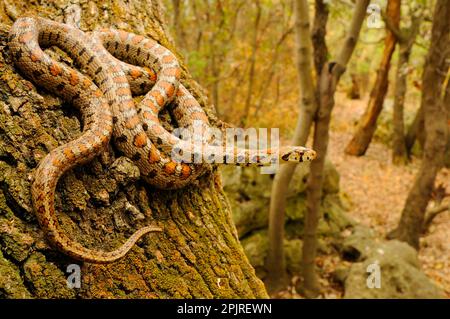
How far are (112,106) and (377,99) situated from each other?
665 inches

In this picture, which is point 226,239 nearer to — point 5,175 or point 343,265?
point 5,175

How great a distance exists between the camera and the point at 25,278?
2260 millimetres

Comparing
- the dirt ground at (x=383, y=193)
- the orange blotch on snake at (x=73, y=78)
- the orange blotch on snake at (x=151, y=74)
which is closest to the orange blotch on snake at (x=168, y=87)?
the orange blotch on snake at (x=151, y=74)

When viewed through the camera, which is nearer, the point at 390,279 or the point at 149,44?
the point at 149,44

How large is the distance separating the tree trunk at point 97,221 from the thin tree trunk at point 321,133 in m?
5.71

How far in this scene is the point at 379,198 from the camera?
15.4 meters

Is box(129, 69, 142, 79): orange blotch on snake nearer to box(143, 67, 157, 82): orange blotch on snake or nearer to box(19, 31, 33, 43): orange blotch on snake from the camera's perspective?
box(143, 67, 157, 82): orange blotch on snake

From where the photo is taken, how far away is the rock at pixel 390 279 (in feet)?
29.0

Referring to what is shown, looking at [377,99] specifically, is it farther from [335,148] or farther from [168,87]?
[168,87]

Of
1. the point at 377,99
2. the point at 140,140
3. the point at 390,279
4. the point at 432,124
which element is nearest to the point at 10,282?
the point at 140,140

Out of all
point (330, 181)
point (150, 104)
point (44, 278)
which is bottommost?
point (330, 181)

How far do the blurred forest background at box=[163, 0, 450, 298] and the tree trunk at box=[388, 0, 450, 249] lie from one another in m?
0.06

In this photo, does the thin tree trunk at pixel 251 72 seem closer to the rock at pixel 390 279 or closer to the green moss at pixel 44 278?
the rock at pixel 390 279

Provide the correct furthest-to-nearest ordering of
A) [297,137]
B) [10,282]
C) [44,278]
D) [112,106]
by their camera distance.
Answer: [297,137]
[112,106]
[44,278]
[10,282]
